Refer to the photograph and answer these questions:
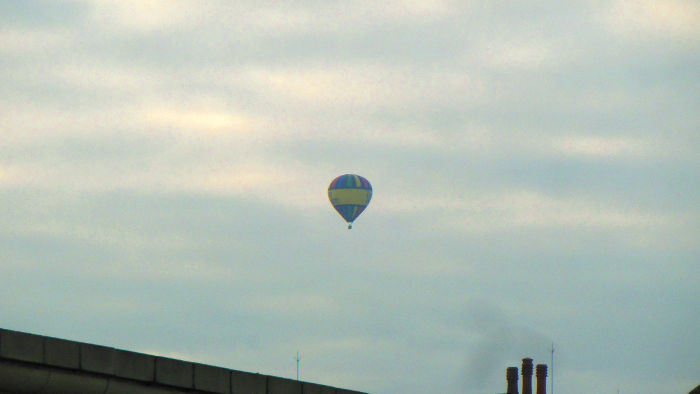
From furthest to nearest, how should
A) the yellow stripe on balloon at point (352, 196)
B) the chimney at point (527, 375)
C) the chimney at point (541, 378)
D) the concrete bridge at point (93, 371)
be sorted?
the yellow stripe on balloon at point (352, 196) → the chimney at point (541, 378) → the chimney at point (527, 375) → the concrete bridge at point (93, 371)

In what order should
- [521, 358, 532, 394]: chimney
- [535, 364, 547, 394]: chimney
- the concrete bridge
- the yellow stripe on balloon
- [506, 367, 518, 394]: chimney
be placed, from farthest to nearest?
1. the yellow stripe on balloon
2. [506, 367, 518, 394]: chimney
3. [535, 364, 547, 394]: chimney
4. [521, 358, 532, 394]: chimney
5. the concrete bridge

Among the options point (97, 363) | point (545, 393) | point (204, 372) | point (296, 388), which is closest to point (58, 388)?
point (97, 363)

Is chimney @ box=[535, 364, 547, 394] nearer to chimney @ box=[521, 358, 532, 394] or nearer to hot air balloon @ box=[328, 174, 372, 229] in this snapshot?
chimney @ box=[521, 358, 532, 394]

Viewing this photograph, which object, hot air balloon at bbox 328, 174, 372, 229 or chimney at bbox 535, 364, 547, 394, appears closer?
chimney at bbox 535, 364, 547, 394

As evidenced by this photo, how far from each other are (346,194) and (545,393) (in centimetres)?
3451

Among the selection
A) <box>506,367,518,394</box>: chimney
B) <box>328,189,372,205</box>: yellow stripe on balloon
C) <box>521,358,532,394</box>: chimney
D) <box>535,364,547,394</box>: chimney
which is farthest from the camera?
<box>328,189,372,205</box>: yellow stripe on balloon

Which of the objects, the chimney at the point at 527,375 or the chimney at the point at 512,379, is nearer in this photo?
the chimney at the point at 527,375

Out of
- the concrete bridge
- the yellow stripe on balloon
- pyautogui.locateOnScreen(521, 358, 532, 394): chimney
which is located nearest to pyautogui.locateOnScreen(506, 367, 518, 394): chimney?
pyautogui.locateOnScreen(521, 358, 532, 394): chimney

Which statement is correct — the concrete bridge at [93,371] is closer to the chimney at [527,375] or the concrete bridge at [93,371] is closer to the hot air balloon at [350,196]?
the chimney at [527,375]

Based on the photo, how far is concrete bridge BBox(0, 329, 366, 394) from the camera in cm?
2322

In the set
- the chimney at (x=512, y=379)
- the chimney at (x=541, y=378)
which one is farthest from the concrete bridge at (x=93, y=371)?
the chimney at (x=541, y=378)

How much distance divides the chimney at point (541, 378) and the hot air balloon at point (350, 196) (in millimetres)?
32999

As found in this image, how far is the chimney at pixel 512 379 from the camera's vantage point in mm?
56344

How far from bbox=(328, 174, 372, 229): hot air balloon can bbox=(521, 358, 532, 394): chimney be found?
109 ft
